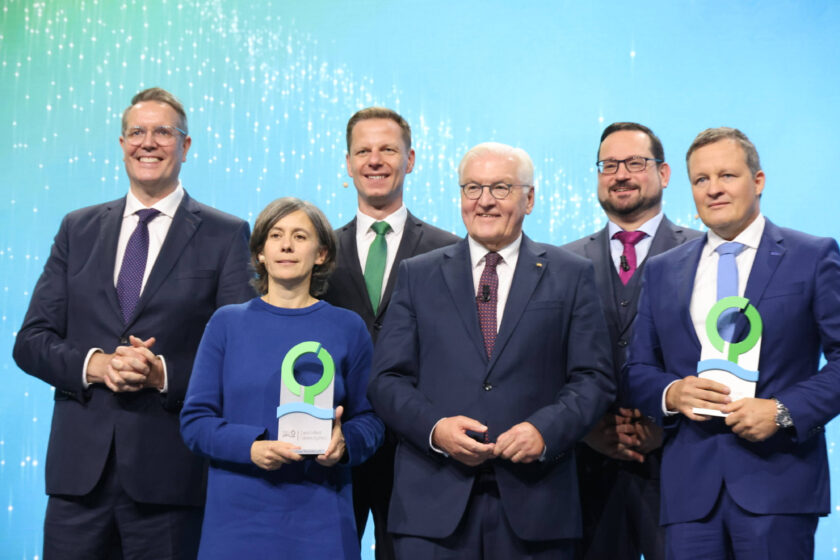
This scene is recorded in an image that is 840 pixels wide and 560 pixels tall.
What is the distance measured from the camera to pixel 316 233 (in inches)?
114

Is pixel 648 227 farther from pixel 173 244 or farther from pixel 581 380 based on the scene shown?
pixel 173 244

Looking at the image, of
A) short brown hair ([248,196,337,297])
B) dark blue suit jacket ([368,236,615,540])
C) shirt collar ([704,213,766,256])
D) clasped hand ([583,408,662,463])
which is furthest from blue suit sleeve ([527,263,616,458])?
short brown hair ([248,196,337,297])

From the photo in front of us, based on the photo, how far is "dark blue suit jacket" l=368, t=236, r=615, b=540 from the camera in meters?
2.55

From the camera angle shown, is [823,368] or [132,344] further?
[132,344]

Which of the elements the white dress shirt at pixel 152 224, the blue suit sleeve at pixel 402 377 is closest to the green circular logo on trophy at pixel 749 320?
the blue suit sleeve at pixel 402 377

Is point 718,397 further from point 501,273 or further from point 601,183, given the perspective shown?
point 601,183

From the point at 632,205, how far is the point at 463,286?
1080mm

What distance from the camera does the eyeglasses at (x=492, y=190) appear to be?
2811mm

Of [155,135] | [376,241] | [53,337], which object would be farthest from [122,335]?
[376,241]

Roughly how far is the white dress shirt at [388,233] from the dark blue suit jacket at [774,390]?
107cm

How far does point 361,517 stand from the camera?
3225 mm

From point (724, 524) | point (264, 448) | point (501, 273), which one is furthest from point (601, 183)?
point (264, 448)

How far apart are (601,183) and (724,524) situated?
1.47 metres

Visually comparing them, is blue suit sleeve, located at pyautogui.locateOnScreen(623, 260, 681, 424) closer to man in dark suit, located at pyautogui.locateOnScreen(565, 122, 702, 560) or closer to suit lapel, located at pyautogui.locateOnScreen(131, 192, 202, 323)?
man in dark suit, located at pyautogui.locateOnScreen(565, 122, 702, 560)
